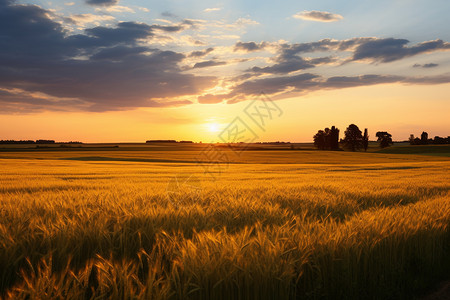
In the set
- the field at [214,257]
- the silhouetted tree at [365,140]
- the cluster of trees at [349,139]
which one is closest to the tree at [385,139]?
the cluster of trees at [349,139]

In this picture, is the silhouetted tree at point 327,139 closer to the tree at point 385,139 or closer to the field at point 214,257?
the tree at point 385,139

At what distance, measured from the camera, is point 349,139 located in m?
108

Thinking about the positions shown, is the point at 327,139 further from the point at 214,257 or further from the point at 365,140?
the point at 214,257

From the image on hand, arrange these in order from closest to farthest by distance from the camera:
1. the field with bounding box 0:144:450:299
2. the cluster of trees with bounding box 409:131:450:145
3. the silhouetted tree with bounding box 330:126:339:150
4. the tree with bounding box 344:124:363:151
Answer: the field with bounding box 0:144:450:299, the tree with bounding box 344:124:363:151, the silhouetted tree with bounding box 330:126:339:150, the cluster of trees with bounding box 409:131:450:145

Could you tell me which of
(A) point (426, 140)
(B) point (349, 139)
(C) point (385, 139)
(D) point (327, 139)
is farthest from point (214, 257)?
(A) point (426, 140)

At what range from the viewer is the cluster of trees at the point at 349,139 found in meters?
108

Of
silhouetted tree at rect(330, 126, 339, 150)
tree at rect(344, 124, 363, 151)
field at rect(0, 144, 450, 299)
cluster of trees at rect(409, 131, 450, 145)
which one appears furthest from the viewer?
cluster of trees at rect(409, 131, 450, 145)

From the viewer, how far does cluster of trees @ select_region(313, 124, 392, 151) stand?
108m

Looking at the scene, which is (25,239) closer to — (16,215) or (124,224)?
(124,224)

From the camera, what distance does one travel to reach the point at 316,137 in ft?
402

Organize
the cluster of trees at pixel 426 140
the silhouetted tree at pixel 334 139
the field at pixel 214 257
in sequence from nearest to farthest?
the field at pixel 214 257
the silhouetted tree at pixel 334 139
the cluster of trees at pixel 426 140

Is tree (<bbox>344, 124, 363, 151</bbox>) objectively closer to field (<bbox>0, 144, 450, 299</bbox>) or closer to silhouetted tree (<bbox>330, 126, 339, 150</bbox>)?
silhouetted tree (<bbox>330, 126, 339, 150</bbox>)

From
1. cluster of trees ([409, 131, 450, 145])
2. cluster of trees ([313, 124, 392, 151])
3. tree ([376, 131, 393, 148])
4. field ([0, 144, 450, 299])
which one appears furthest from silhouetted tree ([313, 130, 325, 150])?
field ([0, 144, 450, 299])

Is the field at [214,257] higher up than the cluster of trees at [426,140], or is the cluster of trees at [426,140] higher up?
the cluster of trees at [426,140]
